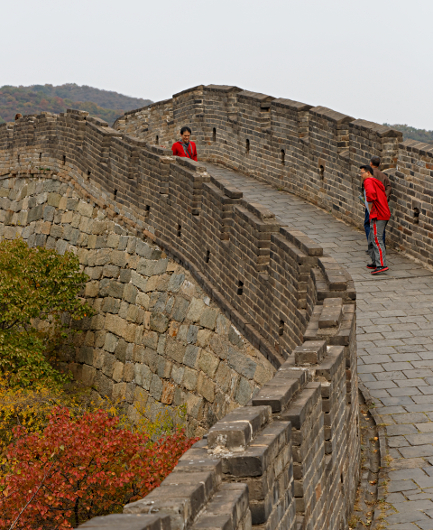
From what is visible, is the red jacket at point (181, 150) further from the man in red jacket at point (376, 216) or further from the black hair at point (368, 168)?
the man in red jacket at point (376, 216)

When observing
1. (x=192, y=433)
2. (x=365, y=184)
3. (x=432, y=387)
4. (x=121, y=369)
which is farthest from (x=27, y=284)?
(x=432, y=387)

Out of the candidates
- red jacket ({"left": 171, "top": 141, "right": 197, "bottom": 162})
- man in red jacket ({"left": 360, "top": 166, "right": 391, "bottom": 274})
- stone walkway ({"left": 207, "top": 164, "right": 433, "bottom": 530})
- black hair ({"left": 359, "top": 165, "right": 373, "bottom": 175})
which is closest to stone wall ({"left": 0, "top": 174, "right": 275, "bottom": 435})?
stone walkway ({"left": 207, "top": 164, "right": 433, "bottom": 530})

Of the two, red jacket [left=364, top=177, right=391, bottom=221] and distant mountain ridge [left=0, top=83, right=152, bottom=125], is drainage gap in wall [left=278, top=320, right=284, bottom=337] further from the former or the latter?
distant mountain ridge [left=0, top=83, right=152, bottom=125]

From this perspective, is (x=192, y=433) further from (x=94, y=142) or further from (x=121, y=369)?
(x=94, y=142)

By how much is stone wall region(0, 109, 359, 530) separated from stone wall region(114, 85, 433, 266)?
2.71m

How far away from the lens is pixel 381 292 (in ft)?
35.9

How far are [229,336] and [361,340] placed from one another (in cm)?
198

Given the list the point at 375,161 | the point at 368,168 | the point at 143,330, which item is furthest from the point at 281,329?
the point at 143,330

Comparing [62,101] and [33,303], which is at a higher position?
[62,101]

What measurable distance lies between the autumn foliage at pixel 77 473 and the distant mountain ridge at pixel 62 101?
59.3m

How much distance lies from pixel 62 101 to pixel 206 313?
72.7m

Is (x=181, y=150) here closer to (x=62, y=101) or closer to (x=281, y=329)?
(x=281, y=329)

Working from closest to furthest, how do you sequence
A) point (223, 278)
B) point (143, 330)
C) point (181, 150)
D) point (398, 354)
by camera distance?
point (398, 354)
point (223, 278)
point (143, 330)
point (181, 150)

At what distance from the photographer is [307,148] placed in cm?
1523
